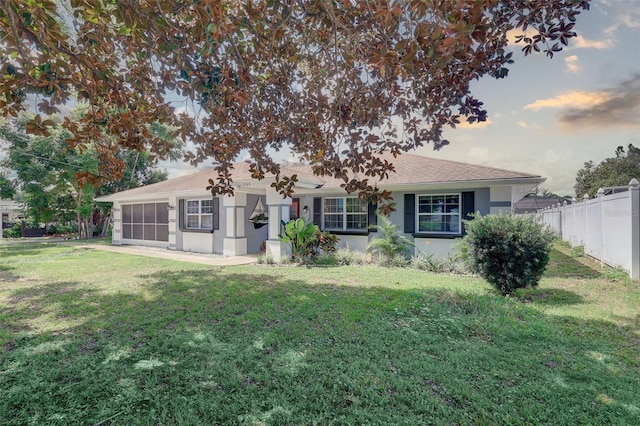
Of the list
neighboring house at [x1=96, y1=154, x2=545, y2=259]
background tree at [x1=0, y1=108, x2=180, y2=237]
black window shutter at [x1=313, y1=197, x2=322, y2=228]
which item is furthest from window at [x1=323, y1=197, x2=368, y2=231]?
background tree at [x1=0, y1=108, x2=180, y2=237]

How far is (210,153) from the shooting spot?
15.1ft

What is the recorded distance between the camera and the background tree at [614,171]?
37.6m

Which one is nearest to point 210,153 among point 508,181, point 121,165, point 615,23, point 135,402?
point 121,165

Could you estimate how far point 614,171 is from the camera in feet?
130

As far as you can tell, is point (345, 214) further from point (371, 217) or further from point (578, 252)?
point (578, 252)

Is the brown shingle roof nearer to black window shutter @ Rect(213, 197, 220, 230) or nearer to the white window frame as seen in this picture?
the white window frame

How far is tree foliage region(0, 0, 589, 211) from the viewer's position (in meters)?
2.82

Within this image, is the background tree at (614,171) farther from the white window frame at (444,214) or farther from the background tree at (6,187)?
the background tree at (6,187)

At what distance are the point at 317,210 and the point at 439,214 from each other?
4.69 metres

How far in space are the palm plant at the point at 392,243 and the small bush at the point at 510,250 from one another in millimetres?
4149

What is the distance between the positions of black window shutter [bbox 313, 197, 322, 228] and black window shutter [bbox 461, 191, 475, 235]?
17.4ft

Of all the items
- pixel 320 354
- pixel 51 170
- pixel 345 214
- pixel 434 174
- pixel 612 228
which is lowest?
pixel 320 354

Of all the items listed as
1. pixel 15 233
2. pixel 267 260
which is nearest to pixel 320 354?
pixel 267 260

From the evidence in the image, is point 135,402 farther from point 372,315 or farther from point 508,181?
point 508,181
